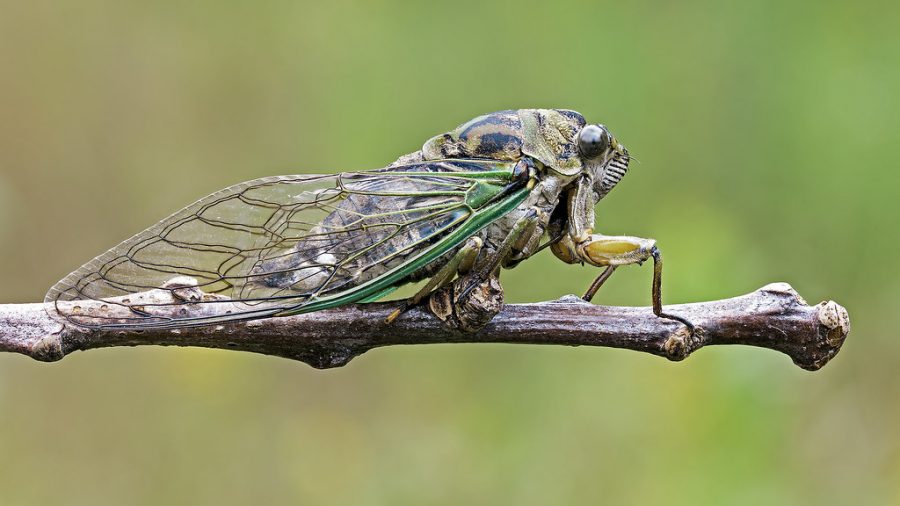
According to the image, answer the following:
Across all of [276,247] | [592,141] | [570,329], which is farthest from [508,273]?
[276,247]

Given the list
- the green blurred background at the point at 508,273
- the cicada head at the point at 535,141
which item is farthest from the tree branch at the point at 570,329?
the green blurred background at the point at 508,273

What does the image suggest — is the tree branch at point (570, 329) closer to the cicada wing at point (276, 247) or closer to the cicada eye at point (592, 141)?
the cicada wing at point (276, 247)

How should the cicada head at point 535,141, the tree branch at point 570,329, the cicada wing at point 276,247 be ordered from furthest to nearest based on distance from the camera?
1. the cicada head at point 535,141
2. the tree branch at point 570,329
3. the cicada wing at point 276,247

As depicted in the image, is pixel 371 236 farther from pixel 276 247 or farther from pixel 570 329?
pixel 570 329

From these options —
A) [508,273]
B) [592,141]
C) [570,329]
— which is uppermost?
[592,141]

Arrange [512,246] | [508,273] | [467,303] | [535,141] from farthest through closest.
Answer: [508,273] < [535,141] < [512,246] < [467,303]

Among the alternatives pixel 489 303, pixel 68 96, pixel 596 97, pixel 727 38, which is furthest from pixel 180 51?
pixel 489 303

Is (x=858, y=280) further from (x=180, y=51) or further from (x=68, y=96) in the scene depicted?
(x=68, y=96)

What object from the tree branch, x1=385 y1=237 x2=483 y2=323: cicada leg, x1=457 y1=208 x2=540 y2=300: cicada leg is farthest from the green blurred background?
x1=385 y1=237 x2=483 y2=323: cicada leg
